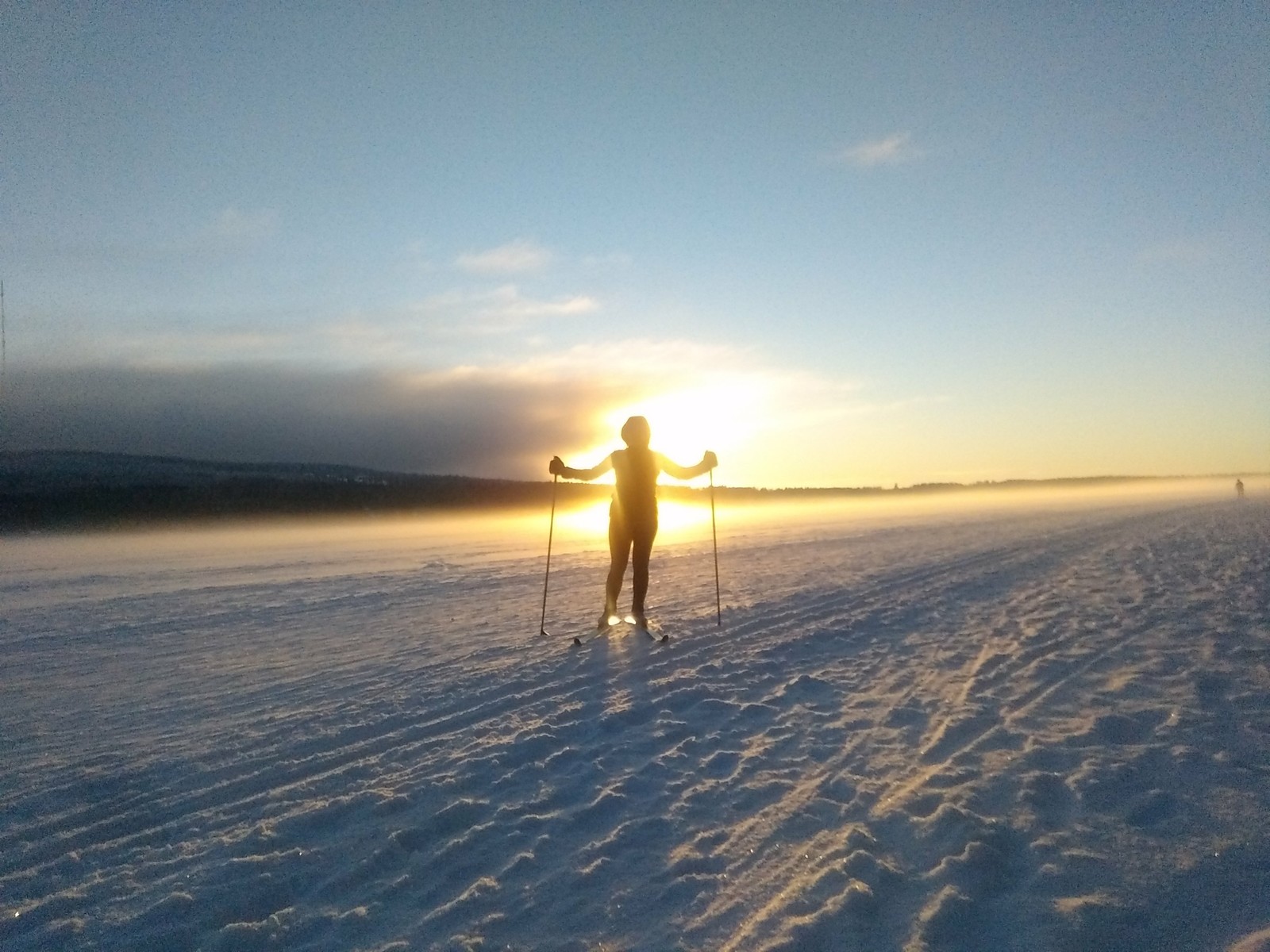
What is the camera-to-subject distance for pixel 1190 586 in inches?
467

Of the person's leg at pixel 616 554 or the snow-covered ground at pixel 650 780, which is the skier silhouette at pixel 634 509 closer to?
the person's leg at pixel 616 554

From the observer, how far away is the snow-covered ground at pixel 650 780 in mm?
3359

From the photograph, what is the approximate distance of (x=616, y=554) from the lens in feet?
32.1

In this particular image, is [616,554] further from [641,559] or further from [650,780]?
[650,780]

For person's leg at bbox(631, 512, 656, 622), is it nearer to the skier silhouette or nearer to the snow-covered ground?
the skier silhouette

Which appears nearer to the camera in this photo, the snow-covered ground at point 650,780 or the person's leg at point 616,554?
the snow-covered ground at point 650,780

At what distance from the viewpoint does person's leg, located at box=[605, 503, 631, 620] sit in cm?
963

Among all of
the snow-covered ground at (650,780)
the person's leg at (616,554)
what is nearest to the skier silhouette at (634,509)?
the person's leg at (616,554)

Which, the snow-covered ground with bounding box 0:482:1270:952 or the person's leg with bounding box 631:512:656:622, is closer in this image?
the snow-covered ground with bounding box 0:482:1270:952

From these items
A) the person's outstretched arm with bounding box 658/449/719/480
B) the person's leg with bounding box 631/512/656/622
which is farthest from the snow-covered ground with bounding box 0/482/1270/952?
the person's outstretched arm with bounding box 658/449/719/480

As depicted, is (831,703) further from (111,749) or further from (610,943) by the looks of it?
(111,749)

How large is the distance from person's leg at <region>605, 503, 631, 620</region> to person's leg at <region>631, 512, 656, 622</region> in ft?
0.39

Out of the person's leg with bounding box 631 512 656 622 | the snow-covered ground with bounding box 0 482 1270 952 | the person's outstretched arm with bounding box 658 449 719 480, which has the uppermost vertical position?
the person's outstretched arm with bounding box 658 449 719 480

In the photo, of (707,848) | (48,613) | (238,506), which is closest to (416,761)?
(707,848)
